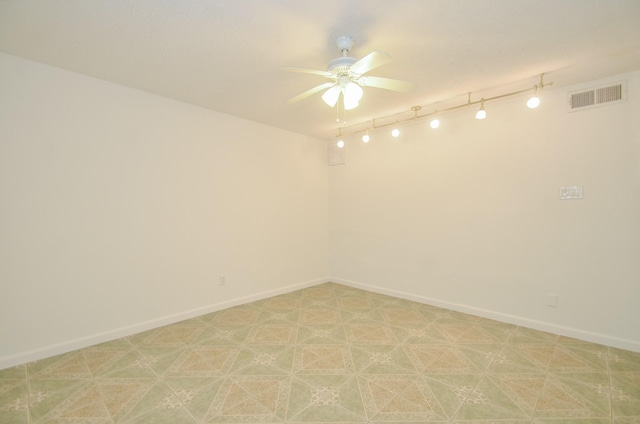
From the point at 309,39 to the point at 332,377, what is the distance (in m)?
2.63

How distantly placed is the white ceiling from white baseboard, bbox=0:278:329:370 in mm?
2560

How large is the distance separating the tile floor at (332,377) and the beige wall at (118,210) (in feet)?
1.26

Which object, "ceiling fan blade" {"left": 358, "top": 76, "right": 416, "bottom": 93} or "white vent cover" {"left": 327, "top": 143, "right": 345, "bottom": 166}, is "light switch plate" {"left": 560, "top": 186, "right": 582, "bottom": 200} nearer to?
"ceiling fan blade" {"left": 358, "top": 76, "right": 416, "bottom": 93}

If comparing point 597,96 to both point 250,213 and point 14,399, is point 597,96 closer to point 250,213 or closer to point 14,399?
point 250,213

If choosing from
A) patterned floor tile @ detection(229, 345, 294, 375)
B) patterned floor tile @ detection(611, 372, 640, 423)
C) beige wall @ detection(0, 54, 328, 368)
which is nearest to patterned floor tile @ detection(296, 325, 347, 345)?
patterned floor tile @ detection(229, 345, 294, 375)

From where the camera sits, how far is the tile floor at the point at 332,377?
188 centimetres

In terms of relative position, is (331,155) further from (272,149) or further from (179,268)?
(179,268)

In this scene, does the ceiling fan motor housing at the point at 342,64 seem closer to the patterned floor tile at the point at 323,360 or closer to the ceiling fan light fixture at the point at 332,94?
the ceiling fan light fixture at the point at 332,94

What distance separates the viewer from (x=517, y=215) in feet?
10.6

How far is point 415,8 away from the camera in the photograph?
1.83 meters

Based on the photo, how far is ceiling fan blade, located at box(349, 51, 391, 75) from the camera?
5.84 ft

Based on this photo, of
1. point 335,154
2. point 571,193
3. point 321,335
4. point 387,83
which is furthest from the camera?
point 335,154

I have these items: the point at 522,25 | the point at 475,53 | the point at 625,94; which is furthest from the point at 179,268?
the point at 625,94

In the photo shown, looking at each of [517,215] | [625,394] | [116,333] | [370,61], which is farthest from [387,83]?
[116,333]
